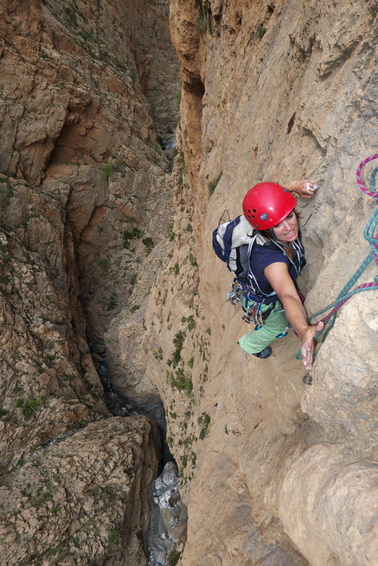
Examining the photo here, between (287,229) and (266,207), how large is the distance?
26cm

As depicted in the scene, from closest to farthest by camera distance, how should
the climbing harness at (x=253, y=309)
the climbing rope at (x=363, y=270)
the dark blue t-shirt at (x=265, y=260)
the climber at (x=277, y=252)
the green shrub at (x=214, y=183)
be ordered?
1. the climbing rope at (x=363, y=270)
2. the climber at (x=277, y=252)
3. the dark blue t-shirt at (x=265, y=260)
4. the climbing harness at (x=253, y=309)
5. the green shrub at (x=214, y=183)

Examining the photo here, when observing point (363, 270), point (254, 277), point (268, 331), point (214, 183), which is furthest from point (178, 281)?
point (363, 270)

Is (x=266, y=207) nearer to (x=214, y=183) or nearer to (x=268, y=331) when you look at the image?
(x=268, y=331)

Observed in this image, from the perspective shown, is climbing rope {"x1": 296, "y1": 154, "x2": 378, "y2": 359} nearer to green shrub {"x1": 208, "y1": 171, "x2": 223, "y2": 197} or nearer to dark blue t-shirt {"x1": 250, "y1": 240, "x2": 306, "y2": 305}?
dark blue t-shirt {"x1": 250, "y1": 240, "x2": 306, "y2": 305}

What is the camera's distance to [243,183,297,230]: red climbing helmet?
7.82ft

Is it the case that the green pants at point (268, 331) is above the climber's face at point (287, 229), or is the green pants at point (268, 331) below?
below

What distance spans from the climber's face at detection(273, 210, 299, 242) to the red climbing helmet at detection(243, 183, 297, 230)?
0.08m

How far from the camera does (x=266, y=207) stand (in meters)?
2.38

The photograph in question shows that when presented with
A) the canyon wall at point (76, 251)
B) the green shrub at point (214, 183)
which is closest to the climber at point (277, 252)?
the green shrub at point (214, 183)

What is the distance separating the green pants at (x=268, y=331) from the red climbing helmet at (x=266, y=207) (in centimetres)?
75

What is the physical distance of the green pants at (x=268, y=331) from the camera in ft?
9.70

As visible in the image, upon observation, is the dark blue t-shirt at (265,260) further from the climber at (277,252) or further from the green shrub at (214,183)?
the green shrub at (214,183)

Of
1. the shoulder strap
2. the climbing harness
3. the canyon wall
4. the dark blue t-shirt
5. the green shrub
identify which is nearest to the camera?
the dark blue t-shirt

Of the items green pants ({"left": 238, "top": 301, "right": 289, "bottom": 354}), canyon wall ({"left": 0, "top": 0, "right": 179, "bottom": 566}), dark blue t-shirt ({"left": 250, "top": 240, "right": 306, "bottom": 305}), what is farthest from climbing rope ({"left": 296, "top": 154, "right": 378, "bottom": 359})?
canyon wall ({"left": 0, "top": 0, "right": 179, "bottom": 566})
